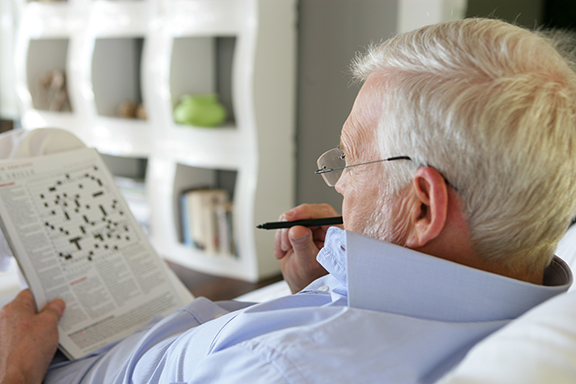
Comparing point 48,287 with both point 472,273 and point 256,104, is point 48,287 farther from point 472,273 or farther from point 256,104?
point 256,104

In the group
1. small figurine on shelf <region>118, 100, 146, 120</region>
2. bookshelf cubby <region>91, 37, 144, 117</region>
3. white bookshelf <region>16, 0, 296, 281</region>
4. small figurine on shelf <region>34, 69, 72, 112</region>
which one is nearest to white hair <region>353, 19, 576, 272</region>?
white bookshelf <region>16, 0, 296, 281</region>

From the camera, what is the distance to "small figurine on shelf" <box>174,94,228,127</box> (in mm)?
2451

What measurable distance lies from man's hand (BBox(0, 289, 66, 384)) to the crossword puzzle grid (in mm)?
98

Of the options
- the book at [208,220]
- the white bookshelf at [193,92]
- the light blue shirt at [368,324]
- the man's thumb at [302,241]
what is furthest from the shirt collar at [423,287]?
the book at [208,220]

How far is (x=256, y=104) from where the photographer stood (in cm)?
226

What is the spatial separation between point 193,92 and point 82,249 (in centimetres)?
178

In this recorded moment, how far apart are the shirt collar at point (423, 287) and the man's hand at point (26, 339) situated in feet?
1.96

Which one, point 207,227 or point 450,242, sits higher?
point 450,242

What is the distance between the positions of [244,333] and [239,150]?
1.84 meters

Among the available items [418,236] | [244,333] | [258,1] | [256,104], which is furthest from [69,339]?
[258,1]

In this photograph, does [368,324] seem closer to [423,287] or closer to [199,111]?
[423,287]

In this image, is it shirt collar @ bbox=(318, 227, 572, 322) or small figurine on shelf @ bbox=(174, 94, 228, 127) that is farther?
small figurine on shelf @ bbox=(174, 94, 228, 127)

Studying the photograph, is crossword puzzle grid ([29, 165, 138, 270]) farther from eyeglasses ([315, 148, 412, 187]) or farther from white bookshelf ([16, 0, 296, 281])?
white bookshelf ([16, 0, 296, 281])

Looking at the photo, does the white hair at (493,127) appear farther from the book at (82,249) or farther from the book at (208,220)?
the book at (208,220)
